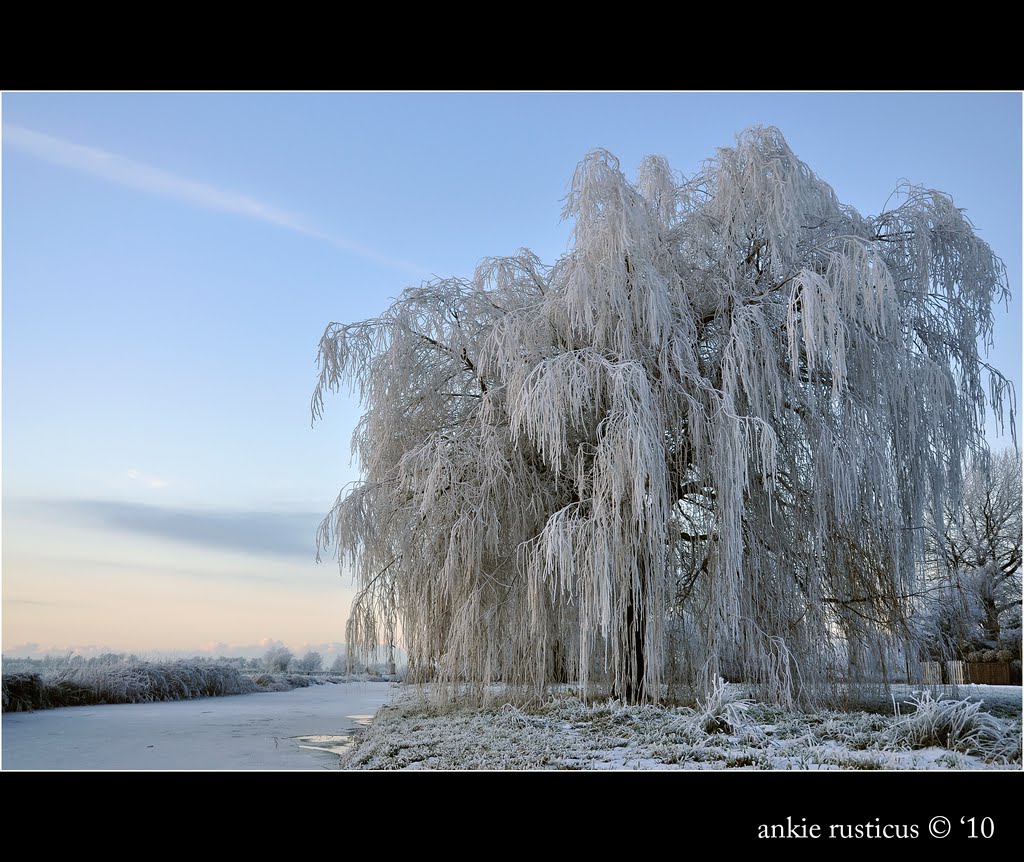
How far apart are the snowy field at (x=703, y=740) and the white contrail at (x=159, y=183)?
10.5ft

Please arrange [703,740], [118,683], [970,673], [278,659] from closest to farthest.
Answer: [703,740] < [970,673] < [118,683] < [278,659]

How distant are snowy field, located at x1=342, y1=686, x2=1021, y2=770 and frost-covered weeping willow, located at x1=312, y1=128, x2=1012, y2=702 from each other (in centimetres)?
28

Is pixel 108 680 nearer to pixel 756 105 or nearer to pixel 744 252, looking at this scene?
pixel 744 252

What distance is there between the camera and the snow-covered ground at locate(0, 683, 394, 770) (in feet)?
13.7

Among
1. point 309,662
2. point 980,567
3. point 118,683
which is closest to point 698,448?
point 980,567

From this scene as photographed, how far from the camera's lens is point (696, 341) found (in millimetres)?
5016

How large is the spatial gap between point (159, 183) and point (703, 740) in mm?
5261

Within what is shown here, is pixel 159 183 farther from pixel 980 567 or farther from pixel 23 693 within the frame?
pixel 980 567

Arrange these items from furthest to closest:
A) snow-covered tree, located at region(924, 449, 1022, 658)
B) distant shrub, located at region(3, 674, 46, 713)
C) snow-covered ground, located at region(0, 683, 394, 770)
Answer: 1. snow-covered tree, located at region(924, 449, 1022, 658)
2. distant shrub, located at region(3, 674, 46, 713)
3. snow-covered ground, located at region(0, 683, 394, 770)

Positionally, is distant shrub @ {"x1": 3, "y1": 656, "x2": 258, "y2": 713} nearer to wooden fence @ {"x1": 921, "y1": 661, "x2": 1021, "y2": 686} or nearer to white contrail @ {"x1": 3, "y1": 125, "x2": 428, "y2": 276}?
white contrail @ {"x1": 3, "y1": 125, "x2": 428, "y2": 276}

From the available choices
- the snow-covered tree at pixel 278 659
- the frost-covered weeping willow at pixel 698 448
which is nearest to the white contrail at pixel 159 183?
the frost-covered weeping willow at pixel 698 448

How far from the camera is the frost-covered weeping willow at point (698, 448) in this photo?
4.45 meters

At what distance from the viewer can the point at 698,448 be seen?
4578mm

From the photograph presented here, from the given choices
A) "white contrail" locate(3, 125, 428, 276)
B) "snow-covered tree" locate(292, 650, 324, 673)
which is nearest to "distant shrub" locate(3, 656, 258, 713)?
"snow-covered tree" locate(292, 650, 324, 673)
